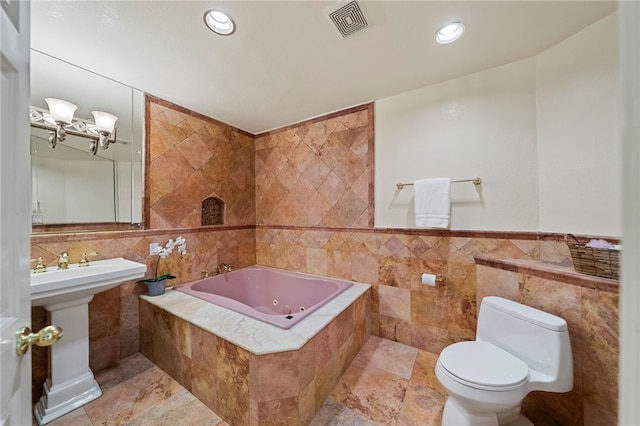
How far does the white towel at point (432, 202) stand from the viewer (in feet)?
6.29

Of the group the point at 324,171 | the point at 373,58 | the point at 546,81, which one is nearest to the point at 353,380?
the point at 324,171

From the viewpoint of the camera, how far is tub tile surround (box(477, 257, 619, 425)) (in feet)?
3.84

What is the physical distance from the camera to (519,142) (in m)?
1.74

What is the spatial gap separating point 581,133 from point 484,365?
1540 millimetres

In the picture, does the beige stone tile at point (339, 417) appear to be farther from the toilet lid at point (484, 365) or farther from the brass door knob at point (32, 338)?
the brass door knob at point (32, 338)

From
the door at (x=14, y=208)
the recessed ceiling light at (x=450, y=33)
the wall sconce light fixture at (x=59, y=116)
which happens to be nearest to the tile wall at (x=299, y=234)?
the wall sconce light fixture at (x=59, y=116)

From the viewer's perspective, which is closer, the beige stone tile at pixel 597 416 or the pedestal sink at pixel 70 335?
→ the beige stone tile at pixel 597 416

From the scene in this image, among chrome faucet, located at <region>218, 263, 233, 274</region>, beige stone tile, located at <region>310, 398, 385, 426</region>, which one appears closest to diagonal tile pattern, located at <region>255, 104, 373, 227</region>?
chrome faucet, located at <region>218, 263, 233, 274</region>

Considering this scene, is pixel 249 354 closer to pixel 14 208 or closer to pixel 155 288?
pixel 14 208

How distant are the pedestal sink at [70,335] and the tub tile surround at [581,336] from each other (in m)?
2.66

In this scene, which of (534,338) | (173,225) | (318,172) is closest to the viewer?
(534,338)

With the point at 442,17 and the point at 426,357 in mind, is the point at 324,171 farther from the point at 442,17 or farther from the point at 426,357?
the point at 426,357

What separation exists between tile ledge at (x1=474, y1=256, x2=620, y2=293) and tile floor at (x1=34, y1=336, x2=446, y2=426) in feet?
3.14

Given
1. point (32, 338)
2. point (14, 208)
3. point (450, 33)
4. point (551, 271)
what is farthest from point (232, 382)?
point (450, 33)
